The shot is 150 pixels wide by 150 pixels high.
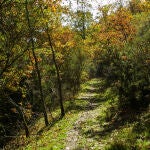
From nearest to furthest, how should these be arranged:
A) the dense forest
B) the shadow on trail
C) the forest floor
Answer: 1. the dense forest
2. the forest floor
3. the shadow on trail

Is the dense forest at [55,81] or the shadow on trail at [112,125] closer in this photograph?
the dense forest at [55,81]

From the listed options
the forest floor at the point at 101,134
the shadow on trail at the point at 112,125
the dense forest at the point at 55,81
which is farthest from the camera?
the shadow on trail at the point at 112,125

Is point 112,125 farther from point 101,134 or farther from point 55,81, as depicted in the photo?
point 55,81

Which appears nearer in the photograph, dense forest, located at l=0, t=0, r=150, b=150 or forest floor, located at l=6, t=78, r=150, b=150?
dense forest, located at l=0, t=0, r=150, b=150

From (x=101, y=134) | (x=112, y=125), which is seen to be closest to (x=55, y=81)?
(x=112, y=125)

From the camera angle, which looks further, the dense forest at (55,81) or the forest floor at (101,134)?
the forest floor at (101,134)

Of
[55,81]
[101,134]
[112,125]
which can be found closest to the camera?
[101,134]

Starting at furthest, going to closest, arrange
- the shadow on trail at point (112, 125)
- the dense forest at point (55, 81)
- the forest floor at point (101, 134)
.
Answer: the shadow on trail at point (112, 125)
the forest floor at point (101, 134)
the dense forest at point (55, 81)

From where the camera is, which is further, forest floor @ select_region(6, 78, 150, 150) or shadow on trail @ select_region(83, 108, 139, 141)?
shadow on trail @ select_region(83, 108, 139, 141)

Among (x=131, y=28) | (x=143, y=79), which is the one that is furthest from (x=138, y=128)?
(x=131, y=28)

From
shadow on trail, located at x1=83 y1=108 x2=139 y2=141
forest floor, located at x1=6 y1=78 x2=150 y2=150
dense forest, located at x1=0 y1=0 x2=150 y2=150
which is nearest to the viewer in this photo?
dense forest, located at x1=0 y1=0 x2=150 y2=150

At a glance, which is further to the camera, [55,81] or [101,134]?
[55,81]

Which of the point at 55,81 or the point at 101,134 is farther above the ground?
the point at 55,81

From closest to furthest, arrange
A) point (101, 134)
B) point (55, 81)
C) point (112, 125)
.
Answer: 1. point (101, 134)
2. point (112, 125)
3. point (55, 81)
